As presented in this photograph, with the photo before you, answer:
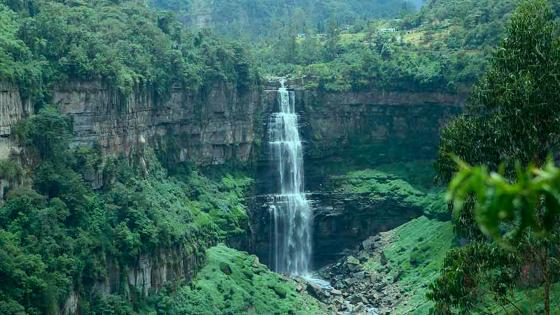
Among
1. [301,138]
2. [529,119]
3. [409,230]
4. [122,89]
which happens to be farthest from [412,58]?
[529,119]

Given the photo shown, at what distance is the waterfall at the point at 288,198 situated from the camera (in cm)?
4975

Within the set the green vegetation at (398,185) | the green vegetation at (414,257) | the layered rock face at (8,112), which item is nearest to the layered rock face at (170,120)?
the layered rock face at (8,112)

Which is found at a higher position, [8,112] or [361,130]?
[8,112]

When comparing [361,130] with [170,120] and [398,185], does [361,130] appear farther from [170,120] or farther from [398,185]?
[170,120]

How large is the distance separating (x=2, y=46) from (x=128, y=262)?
399 inches

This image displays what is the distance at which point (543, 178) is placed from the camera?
433 centimetres

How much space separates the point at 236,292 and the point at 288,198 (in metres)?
12.6

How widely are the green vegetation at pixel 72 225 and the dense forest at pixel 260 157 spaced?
0.28 ft

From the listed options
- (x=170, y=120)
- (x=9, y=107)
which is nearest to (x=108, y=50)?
(x=9, y=107)

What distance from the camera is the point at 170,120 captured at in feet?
149

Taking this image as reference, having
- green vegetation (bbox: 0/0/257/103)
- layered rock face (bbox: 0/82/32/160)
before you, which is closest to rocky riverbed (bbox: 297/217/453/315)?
green vegetation (bbox: 0/0/257/103)

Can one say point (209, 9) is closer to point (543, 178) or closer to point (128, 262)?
point (128, 262)

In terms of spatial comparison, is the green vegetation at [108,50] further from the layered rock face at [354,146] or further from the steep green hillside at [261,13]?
the steep green hillside at [261,13]

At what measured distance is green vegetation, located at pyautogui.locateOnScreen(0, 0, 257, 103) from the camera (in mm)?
34000
